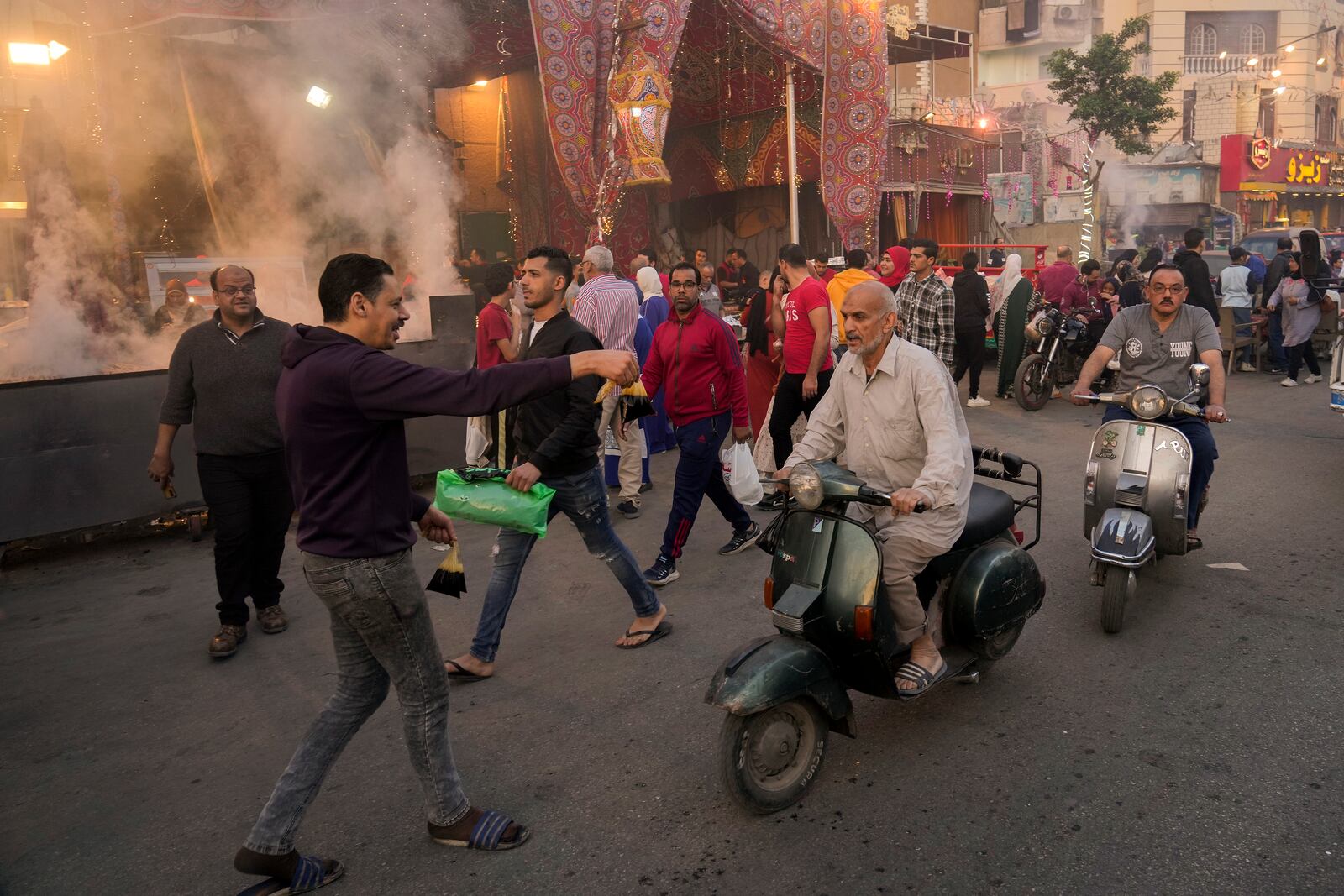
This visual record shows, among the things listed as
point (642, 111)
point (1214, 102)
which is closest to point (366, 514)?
point (642, 111)

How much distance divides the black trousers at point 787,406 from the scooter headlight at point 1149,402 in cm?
221

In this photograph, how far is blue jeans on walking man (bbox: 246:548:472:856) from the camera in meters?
2.77

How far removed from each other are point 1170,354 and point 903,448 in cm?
245

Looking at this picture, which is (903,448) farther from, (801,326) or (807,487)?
(801,326)

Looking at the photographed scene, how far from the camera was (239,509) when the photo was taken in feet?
15.9

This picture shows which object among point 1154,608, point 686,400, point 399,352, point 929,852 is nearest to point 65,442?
point 399,352

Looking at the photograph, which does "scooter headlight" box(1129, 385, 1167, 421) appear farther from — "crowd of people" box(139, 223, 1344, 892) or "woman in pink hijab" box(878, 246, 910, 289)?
"woman in pink hijab" box(878, 246, 910, 289)

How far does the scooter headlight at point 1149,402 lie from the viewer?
481 centimetres

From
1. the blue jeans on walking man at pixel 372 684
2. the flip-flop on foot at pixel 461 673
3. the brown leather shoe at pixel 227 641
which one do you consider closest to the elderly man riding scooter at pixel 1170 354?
the flip-flop on foot at pixel 461 673

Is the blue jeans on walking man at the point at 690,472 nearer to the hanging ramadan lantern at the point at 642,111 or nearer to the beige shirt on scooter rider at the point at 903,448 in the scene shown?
the beige shirt on scooter rider at the point at 903,448

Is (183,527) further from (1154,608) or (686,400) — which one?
(1154,608)

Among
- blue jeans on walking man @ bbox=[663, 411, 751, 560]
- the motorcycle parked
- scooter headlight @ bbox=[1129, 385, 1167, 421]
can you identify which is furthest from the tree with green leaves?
blue jeans on walking man @ bbox=[663, 411, 751, 560]

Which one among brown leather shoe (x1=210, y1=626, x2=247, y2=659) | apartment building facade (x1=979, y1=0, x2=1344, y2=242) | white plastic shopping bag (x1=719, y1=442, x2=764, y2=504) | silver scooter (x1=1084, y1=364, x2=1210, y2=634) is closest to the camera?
silver scooter (x1=1084, y1=364, x2=1210, y2=634)

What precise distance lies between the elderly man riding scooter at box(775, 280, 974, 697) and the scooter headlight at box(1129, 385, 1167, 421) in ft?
5.84
